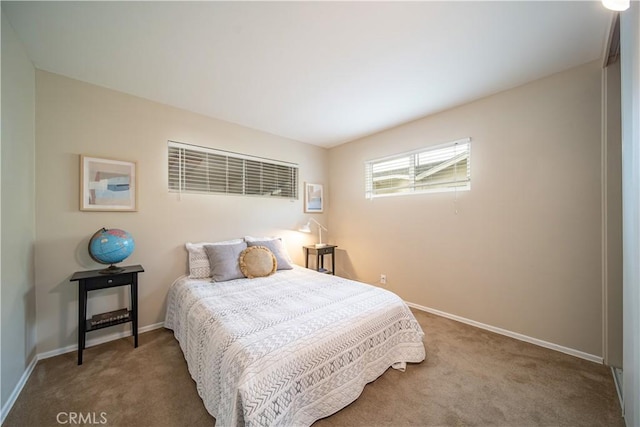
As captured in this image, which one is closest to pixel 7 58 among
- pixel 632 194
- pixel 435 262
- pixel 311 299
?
pixel 311 299

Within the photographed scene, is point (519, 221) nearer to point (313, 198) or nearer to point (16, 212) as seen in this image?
point (313, 198)

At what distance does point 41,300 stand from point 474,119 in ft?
15.2

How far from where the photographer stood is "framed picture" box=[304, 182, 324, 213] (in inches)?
161

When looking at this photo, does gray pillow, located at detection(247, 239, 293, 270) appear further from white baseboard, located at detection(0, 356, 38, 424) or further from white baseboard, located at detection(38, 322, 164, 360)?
white baseboard, located at detection(0, 356, 38, 424)

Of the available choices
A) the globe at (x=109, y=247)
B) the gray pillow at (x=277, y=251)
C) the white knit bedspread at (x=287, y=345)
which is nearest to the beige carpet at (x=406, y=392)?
the white knit bedspread at (x=287, y=345)

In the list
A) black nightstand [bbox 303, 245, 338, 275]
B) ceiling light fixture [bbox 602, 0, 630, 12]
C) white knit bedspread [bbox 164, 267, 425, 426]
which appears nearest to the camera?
ceiling light fixture [bbox 602, 0, 630, 12]

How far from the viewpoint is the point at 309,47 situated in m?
1.85

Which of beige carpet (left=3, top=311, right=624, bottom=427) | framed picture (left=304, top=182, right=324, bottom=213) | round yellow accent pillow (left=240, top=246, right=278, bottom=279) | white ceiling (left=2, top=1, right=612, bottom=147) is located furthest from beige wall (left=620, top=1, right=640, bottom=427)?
framed picture (left=304, top=182, right=324, bottom=213)

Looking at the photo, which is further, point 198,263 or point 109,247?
point 198,263

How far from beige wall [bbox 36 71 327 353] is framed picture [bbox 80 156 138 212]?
0.20 feet

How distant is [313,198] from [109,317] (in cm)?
299

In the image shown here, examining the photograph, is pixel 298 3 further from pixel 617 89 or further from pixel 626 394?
pixel 626 394

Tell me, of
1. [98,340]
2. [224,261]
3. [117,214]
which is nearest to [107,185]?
[117,214]

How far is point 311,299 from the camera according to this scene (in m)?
2.03
